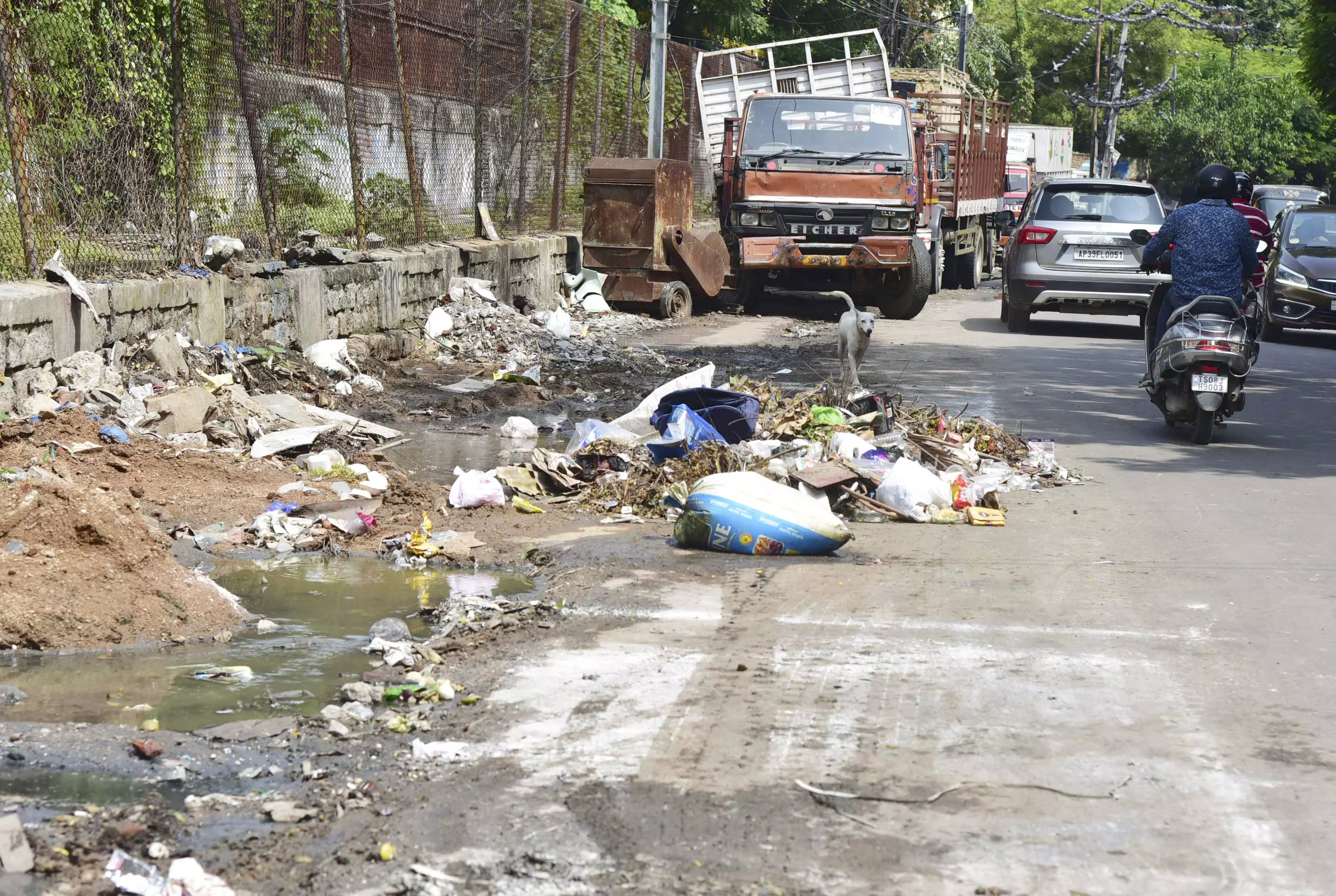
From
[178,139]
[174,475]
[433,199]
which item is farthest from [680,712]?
[433,199]

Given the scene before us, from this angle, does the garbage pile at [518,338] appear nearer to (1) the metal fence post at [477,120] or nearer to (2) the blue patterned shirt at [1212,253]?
(1) the metal fence post at [477,120]

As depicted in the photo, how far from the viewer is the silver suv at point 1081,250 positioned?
16.3 m

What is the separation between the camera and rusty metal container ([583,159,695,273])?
16938mm

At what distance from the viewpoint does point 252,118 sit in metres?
11.0

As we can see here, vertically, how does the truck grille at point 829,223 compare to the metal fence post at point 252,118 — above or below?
below

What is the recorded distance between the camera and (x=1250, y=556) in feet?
21.5

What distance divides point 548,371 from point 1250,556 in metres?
7.04

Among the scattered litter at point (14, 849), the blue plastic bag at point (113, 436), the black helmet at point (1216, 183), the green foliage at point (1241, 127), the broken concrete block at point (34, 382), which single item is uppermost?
the green foliage at point (1241, 127)

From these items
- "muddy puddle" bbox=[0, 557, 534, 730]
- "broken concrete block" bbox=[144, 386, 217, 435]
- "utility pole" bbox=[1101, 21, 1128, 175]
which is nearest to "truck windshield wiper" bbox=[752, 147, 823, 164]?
"broken concrete block" bbox=[144, 386, 217, 435]

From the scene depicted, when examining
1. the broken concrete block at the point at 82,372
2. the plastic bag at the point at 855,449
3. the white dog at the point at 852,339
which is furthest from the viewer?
the white dog at the point at 852,339

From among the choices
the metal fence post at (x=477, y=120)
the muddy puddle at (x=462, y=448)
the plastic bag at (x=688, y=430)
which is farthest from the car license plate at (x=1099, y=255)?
the plastic bag at (x=688, y=430)

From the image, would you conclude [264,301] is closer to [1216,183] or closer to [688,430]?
[688,430]

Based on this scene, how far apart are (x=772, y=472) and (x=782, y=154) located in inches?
417

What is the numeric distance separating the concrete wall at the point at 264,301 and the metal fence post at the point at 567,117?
2165 millimetres
